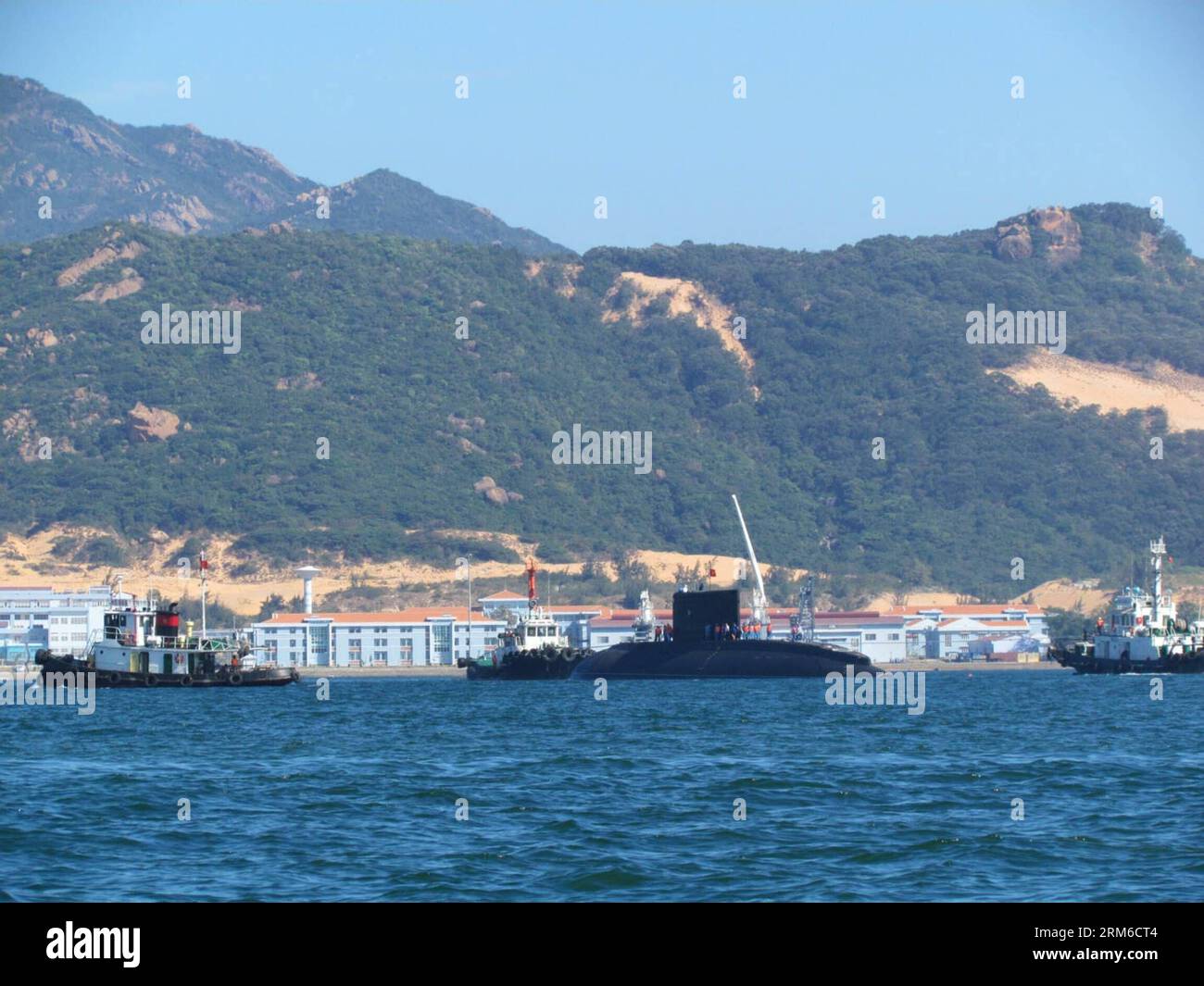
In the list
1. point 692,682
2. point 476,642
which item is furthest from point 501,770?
point 476,642

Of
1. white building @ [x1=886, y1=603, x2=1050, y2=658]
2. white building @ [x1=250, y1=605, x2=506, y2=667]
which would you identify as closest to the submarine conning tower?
white building @ [x1=250, y1=605, x2=506, y2=667]

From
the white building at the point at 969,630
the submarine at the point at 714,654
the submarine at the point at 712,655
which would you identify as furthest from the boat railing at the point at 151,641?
the white building at the point at 969,630

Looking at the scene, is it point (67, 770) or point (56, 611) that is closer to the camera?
point (67, 770)

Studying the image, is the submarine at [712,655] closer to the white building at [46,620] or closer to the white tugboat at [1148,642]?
the white tugboat at [1148,642]

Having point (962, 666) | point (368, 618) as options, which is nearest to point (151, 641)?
point (368, 618)

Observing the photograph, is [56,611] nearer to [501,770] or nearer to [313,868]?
[501,770]

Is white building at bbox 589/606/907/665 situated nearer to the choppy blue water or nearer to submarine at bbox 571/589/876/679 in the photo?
submarine at bbox 571/589/876/679

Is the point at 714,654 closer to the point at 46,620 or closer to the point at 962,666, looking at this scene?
the point at 962,666
